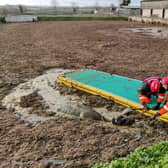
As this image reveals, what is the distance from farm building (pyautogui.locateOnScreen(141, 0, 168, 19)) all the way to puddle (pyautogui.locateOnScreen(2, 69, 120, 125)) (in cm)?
2861

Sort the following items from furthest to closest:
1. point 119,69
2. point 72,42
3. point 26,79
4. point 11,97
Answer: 1. point 72,42
2. point 119,69
3. point 26,79
4. point 11,97

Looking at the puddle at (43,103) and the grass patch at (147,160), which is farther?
the puddle at (43,103)

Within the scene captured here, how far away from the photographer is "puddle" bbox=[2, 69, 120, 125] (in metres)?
7.33

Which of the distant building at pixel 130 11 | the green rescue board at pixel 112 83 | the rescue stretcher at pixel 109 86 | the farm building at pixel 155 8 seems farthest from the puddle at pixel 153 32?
the distant building at pixel 130 11

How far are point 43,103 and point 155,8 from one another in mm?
32712

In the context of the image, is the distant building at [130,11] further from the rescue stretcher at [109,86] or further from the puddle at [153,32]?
the rescue stretcher at [109,86]

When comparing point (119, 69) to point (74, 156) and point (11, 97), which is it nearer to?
point (11, 97)

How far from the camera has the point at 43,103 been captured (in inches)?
323

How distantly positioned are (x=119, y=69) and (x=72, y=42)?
800 cm

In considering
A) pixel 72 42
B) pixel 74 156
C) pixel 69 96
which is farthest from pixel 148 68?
pixel 72 42

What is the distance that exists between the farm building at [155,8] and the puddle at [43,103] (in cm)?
2861

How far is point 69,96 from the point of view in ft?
28.6

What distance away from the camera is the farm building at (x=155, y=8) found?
3488 cm

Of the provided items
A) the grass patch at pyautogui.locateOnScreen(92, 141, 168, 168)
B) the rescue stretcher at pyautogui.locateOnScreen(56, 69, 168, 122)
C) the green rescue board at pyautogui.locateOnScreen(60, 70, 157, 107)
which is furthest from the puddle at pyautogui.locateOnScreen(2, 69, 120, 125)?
the grass patch at pyautogui.locateOnScreen(92, 141, 168, 168)
